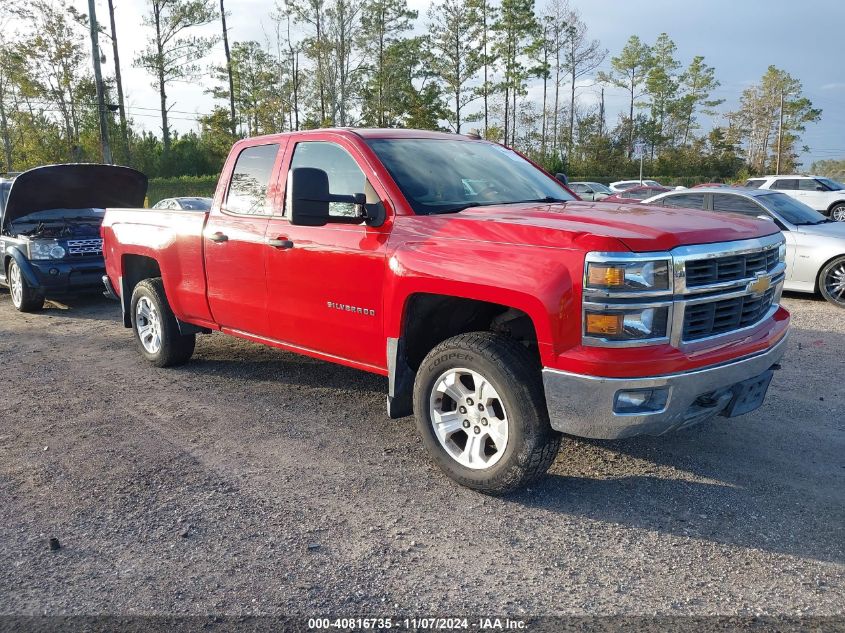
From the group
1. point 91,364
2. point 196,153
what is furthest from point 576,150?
point 91,364

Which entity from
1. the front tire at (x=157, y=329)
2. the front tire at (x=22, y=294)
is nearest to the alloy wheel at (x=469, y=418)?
the front tire at (x=157, y=329)

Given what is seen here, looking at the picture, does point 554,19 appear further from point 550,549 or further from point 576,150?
point 550,549

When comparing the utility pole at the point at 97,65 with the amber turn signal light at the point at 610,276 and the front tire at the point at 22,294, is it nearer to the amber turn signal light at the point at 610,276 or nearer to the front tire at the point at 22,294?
the front tire at the point at 22,294

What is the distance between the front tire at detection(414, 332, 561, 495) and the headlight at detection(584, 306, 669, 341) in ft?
1.49

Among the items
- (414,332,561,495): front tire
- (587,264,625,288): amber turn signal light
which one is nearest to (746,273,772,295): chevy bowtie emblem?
(587,264,625,288): amber turn signal light

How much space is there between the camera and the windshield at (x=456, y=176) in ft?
13.9

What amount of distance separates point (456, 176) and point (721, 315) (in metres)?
1.85

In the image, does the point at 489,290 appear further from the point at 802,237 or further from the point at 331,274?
the point at 802,237

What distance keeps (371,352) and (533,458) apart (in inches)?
49.3

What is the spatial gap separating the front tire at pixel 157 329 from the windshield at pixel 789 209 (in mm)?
7879

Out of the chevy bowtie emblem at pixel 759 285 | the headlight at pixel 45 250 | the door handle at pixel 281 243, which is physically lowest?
the headlight at pixel 45 250

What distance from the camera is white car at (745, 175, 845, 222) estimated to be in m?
21.4

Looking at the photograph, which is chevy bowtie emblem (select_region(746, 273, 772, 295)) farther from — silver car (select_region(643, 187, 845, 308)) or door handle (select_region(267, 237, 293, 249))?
silver car (select_region(643, 187, 845, 308))

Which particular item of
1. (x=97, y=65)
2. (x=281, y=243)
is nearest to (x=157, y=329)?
(x=281, y=243)
